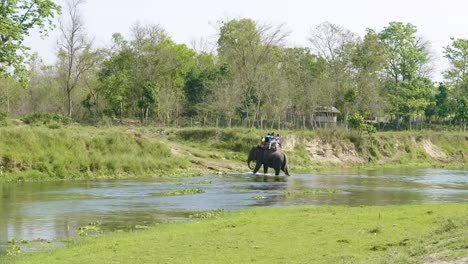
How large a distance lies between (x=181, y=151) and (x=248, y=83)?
3160 cm

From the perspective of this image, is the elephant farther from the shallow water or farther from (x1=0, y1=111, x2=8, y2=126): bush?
(x1=0, y1=111, x2=8, y2=126): bush

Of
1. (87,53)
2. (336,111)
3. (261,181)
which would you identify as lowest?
(261,181)

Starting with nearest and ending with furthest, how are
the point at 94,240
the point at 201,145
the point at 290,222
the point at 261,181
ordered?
the point at 94,240, the point at 290,222, the point at 261,181, the point at 201,145

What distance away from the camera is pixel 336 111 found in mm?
94688

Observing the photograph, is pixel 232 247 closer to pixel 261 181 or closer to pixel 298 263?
pixel 298 263

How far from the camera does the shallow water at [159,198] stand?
25.2 metres

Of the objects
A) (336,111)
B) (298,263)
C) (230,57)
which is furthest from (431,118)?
(298,263)

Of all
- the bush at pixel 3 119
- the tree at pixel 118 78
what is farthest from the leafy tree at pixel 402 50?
the bush at pixel 3 119

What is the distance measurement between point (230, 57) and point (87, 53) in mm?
19438

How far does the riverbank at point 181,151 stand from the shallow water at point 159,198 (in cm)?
416

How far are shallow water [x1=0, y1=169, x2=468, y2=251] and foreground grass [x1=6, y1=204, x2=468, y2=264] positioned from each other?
2396 mm

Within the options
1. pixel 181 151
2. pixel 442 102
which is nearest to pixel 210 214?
pixel 181 151

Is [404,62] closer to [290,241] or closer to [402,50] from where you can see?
[402,50]

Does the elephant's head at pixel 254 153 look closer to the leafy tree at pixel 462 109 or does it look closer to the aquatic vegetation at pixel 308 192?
the aquatic vegetation at pixel 308 192
